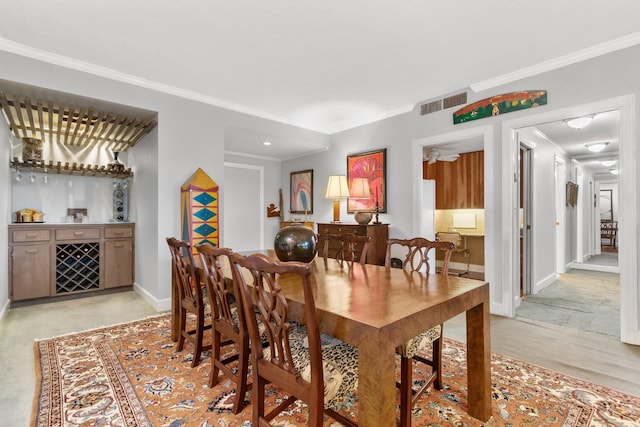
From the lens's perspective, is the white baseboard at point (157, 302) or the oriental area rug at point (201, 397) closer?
the oriental area rug at point (201, 397)

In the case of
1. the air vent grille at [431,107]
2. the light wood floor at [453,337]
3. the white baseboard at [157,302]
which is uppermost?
the air vent grille at [431,107]

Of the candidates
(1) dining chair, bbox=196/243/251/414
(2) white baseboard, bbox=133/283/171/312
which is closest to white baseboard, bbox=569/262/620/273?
(1) dining chair, bbox=196/243/251/414

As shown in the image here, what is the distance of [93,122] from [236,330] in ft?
11.4

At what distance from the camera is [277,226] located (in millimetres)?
6613

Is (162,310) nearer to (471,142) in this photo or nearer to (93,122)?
(93,122)

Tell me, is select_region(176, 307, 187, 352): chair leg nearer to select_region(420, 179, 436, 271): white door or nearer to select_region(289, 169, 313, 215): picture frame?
select_region(289, 169, 313, 215): picture frame

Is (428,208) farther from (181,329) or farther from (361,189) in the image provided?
(181,329)

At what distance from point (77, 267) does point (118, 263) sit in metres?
0.47

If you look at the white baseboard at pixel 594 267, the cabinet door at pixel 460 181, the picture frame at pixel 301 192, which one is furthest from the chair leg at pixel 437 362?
the white baseboard at pixel 594 267

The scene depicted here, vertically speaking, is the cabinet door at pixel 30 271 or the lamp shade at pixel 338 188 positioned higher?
the lamp shade at pixel 338 188

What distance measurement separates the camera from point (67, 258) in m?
4.14

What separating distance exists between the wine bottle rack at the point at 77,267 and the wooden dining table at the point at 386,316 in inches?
148

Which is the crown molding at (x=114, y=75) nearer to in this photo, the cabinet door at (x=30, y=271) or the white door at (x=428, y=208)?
the cabinet door at (x=30, y=271)

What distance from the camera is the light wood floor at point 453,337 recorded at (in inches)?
78.9
